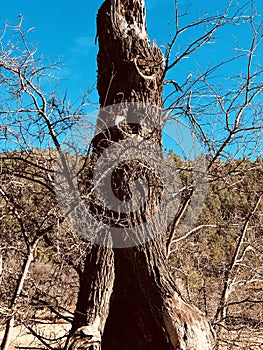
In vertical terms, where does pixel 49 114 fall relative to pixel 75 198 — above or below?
above

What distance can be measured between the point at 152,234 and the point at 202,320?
93cm

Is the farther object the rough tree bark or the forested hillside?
the forested hillside

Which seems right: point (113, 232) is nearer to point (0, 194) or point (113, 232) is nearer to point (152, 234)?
point (152, 234)

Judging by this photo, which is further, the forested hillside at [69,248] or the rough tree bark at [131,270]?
the forested hillside at [69,248]

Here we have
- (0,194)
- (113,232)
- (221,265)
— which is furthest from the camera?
(221,265)

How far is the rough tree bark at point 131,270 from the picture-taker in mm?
3992

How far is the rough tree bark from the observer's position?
3992mm

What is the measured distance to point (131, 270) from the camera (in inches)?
170

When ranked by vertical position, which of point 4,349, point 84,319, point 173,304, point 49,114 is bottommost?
point 4,349

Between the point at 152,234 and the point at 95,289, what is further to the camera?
the point at 152,234

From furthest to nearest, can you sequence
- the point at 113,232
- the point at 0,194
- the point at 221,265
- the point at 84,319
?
the point at 221,265 < the point at 0,194 < the point at 113,232 < the point at 84,319

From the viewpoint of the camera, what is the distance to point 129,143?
4.19 m

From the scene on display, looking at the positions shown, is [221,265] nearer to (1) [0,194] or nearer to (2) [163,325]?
(2) [163,325]

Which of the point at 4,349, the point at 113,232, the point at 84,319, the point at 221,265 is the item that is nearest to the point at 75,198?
the point at 113,232
